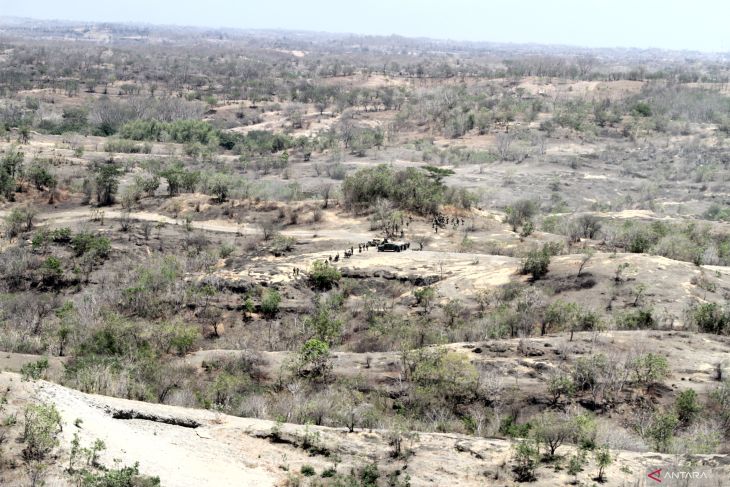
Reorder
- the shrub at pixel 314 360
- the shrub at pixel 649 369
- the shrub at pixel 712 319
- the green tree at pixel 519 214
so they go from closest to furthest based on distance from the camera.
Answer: the shrub at pixel 649 369 < the shrub at pixel 314 360 < the shrub at pixel 712 319 < the green tree at pixel 519 214

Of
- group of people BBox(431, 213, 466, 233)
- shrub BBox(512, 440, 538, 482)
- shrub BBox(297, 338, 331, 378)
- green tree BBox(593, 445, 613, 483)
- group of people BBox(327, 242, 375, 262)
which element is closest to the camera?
green tree BBox(593, 445, 613, 483)

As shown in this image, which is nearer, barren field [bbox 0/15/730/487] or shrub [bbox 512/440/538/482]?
shrub [bbox 512/440/538/482]

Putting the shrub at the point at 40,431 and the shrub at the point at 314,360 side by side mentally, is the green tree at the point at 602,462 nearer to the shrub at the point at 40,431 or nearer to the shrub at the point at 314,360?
the shrub at the point at 314,360

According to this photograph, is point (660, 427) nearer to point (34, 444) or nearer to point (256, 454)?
point (256, 454)

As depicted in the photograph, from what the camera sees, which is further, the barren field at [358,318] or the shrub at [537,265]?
the shrub at [537,265]

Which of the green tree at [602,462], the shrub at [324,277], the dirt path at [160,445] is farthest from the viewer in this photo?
the shrub at [324,277]

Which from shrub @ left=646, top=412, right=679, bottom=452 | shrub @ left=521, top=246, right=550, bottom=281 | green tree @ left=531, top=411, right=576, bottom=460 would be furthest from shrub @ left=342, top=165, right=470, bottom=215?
green tree @ left=531, top=411, right=576, bottom=460

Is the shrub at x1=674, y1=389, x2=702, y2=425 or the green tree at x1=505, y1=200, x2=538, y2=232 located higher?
the green tree at x1=505, y1=200, x2=538, y2=232

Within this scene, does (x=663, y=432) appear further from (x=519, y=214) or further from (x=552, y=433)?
(x=519, y=214)

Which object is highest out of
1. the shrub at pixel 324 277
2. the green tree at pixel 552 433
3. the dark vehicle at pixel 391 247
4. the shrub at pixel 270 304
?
the green tree at pixel 552 433

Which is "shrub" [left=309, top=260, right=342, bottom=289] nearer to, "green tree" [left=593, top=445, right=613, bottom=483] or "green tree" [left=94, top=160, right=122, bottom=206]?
"green tree" [left=593, top=445, right=613, bottom=483]

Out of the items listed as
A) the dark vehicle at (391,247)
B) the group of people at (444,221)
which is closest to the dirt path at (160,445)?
the dark vehicle at (391,247)

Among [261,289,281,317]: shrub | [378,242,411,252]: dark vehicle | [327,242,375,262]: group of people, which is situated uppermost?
[378,242,411,252]: dark vehicle

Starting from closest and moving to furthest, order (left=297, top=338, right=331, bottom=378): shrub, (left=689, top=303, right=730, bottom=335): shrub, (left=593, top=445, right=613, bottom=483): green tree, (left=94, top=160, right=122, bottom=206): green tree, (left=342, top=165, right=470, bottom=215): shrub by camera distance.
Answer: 1. (left=593, top=445, right=613, bottom=483): green tree
2. (left=297, top=338, right=331, bottom=378): shrub
3. (left=689, top=303, right=730, bottom=335): shrub
4. (left=342, top=165, right=470, bottom=215): shrub
5. (left=94, top=160, right=122, bottom=206): green tree
